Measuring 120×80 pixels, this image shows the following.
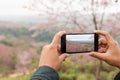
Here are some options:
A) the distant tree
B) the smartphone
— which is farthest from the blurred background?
the smartphone

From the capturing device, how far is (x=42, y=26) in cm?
237

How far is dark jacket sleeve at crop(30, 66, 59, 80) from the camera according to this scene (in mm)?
571

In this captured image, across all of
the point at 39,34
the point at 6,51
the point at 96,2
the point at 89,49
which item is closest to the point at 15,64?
the point at 6,51

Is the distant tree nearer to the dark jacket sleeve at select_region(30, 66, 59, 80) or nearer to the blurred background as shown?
the blurred background

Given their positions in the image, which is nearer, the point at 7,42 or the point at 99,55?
the point at 99,55

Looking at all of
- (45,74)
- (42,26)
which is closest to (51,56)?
(45,74)

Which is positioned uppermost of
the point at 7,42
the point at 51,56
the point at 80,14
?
the point at 51,56

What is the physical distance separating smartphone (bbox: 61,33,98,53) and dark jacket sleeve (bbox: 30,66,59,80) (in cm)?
14

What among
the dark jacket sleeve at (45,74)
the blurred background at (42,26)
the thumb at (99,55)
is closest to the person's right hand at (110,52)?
the thumb at (99,55)

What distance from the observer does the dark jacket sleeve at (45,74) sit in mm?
571

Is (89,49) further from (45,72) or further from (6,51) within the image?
(6,51)

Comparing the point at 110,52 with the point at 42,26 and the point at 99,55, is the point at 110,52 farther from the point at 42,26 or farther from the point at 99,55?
the point at 42,26

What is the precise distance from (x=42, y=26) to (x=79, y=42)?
1608 mm

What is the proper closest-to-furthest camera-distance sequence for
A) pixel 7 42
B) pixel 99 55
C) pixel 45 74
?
pixel 45 74 → pixel 99 55 → pixel 7 42
